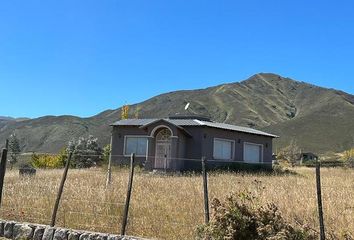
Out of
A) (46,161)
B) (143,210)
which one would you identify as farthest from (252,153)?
(143,210)

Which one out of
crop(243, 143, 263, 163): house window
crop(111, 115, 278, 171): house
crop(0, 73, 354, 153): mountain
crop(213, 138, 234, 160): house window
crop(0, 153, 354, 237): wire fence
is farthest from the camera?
crop(0, 73, 354, 153): mountain

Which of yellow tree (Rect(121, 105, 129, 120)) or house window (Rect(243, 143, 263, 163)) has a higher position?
yellow tree (Rect(121, 105, 129, 120))

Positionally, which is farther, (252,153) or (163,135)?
(252,153)

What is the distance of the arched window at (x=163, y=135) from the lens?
3497cm

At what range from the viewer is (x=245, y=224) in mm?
7914

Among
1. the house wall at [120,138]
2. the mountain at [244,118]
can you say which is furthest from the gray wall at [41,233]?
the mountain at [244,118]

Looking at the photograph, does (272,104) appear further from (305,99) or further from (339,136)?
(339,136)

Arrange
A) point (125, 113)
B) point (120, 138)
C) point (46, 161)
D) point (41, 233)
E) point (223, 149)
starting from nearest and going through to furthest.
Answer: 1. point (41, 233)
2. point (223, 149)
3. point (120, 138)
4. point (46, 161)
5. point (125, 113)

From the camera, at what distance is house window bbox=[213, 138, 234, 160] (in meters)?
36.2

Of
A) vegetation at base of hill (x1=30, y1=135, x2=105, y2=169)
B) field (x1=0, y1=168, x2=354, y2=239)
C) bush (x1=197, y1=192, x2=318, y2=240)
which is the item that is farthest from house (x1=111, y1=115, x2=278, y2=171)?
bush (x1=197, y1=192, x2=318, y2=240)

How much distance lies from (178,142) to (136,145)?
409 cm

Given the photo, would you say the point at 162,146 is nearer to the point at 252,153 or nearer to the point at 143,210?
the point at 252,153

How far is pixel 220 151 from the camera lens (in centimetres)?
3659

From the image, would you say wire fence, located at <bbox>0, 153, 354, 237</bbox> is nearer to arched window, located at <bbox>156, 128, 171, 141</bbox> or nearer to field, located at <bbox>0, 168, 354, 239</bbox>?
field, located at <bbox>0, 168, 354, 239</bbox>
